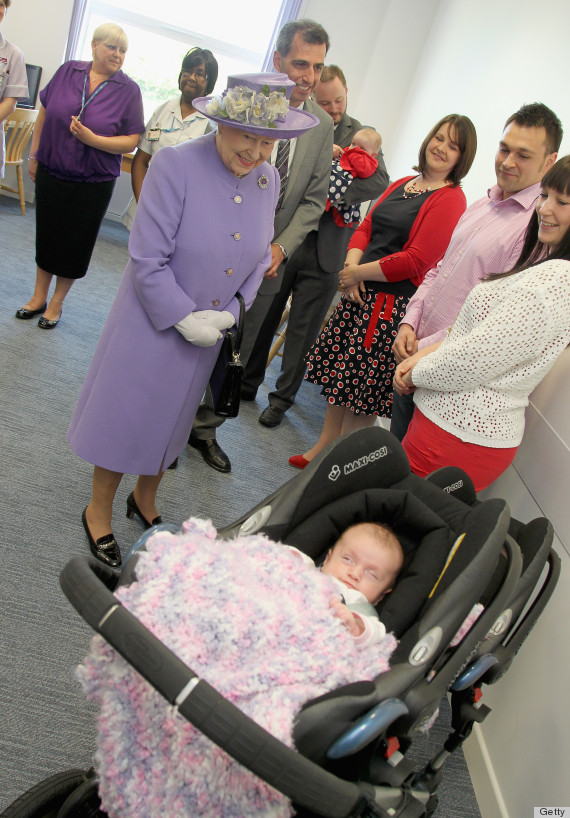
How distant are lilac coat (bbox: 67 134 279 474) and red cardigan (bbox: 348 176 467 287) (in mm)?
851

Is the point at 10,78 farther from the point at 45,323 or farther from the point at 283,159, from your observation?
the point at 283,159

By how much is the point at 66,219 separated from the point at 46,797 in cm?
269

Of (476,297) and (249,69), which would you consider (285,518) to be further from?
(249,69)

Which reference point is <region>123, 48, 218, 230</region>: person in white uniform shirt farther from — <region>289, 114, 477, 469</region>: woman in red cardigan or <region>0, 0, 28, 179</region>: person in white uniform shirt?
<region>289, 114, 477, 469</region>: woman in red cardigan

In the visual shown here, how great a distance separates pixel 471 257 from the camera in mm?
2096

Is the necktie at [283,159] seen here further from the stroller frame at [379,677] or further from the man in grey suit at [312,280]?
the stroller frame at [379,677]

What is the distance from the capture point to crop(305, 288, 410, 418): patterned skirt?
2854mm

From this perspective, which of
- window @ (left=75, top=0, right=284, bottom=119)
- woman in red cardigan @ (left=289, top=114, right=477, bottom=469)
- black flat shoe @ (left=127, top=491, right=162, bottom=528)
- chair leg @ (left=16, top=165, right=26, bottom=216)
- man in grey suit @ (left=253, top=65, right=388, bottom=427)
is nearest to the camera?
black flat shoe @ (left=127, top=491, right=162, bottom=528)

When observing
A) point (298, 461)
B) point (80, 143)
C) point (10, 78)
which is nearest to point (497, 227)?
point (298, 461)

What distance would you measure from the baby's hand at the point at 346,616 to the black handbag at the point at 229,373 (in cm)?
93

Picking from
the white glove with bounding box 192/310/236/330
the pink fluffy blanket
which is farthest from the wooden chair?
the pink fluffy blanket

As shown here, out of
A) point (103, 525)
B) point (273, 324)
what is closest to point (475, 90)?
point (273, 324)

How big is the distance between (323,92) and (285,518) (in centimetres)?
251

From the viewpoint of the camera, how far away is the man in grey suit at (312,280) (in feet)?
10.4
